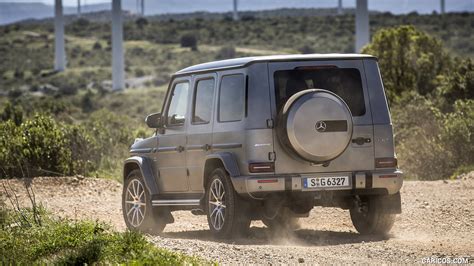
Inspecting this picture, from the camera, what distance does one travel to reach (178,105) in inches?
462

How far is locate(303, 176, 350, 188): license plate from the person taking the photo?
10.2 m

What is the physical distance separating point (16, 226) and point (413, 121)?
43.3ft

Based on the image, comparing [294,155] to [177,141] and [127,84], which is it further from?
[127,84]

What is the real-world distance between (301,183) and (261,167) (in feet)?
1.40

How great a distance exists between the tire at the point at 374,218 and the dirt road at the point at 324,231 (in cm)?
12

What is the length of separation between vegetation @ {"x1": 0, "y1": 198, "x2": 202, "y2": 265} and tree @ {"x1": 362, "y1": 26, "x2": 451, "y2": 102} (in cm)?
1915

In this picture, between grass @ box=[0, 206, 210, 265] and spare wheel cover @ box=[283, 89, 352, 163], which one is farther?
spare wheel cover @ box=[283, 89, 352, 163]

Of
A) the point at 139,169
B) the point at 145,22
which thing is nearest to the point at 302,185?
the point at 139,169

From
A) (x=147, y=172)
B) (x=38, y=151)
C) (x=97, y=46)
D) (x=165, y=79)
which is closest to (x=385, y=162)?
(x=147, y=172)

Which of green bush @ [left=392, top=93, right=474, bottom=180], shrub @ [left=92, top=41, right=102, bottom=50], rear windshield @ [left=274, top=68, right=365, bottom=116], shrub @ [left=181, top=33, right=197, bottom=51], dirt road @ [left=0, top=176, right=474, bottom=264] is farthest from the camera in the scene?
shrub @ [left=92, top=41, right=102, bottom=50]

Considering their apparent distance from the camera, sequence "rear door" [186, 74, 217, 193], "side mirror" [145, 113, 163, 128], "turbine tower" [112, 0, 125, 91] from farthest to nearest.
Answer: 1. "turbine tower" [112, 0, 125, 91]
2. "side mirror" [145, 113, 163, 128]
3. "rear door" [186, 74, 217, 193]

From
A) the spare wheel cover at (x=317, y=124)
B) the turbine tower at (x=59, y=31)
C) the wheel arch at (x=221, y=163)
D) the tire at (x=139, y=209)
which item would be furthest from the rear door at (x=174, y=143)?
the turbine tower at (x=59, y=31)

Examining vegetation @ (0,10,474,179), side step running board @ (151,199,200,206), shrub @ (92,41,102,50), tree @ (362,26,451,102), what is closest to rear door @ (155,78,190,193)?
side step running board @ (151,199,200,206)

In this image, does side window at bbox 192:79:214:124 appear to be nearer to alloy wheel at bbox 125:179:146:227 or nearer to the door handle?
alloy wheel at bbox 125:179:146:227
